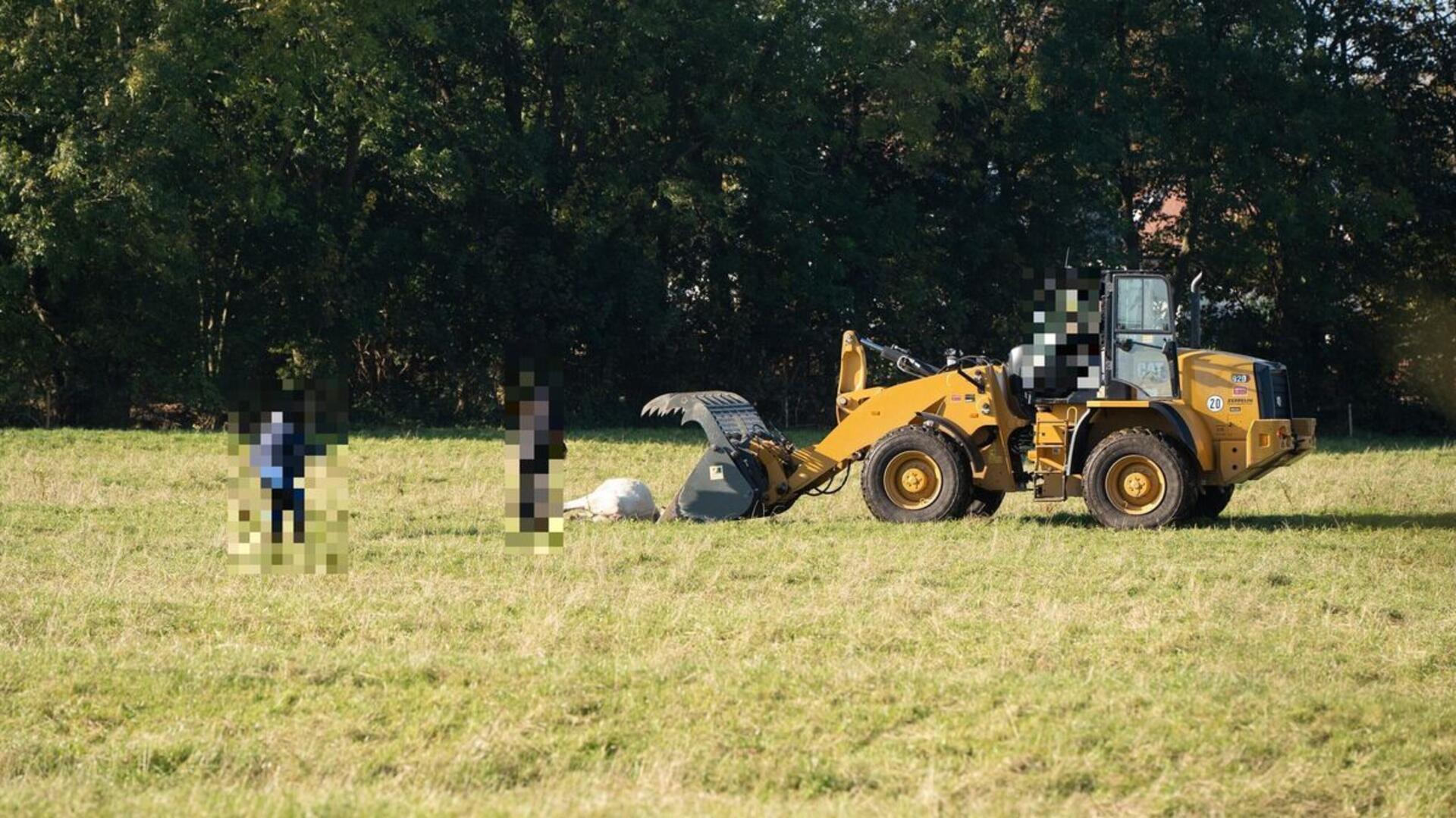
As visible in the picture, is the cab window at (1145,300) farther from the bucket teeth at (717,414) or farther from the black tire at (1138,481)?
the bucket teeth at (717,414)

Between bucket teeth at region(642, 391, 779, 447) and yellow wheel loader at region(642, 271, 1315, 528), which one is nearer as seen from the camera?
yellow wheel loader at region(642, 271, 1315, 528)

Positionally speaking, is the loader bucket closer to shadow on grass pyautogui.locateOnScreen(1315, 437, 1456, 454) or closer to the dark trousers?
the dark trousers

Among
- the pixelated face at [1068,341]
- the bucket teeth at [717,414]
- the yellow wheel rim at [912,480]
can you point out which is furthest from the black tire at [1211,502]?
the bucket teeth at [717,414]

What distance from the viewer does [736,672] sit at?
34.0 ft

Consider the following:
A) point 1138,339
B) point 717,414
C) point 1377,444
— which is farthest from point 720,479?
point 1377,444

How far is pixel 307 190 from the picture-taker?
119 feet

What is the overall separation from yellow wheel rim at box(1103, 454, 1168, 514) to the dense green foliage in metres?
18.3

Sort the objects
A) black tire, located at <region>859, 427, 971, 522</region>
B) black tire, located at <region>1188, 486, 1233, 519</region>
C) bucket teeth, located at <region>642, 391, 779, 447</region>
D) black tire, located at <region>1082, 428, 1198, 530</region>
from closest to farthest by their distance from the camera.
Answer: black tire, located at <region>1082, 428, 1198, 530</region> < black tire, located at <region>859, 427, 971, 522</region> < bucket teeth, located at <region>642, 391, 779, 447</region> < black tire, located at <region>1188, 486, 1233, 519</region>

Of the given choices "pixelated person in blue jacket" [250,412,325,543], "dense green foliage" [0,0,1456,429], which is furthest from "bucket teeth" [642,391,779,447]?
"dense green foliage" [0,0,1456,429]

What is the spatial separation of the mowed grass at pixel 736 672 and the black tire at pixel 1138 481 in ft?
1.81

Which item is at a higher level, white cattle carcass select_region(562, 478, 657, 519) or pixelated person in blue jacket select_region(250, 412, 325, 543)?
pixelated person in blue jacket select_region(250, 412, 325, 543)

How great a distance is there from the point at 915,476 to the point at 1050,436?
4.51 ft

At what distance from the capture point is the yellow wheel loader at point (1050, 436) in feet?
57.6

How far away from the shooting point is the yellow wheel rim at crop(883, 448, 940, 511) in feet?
60.1
